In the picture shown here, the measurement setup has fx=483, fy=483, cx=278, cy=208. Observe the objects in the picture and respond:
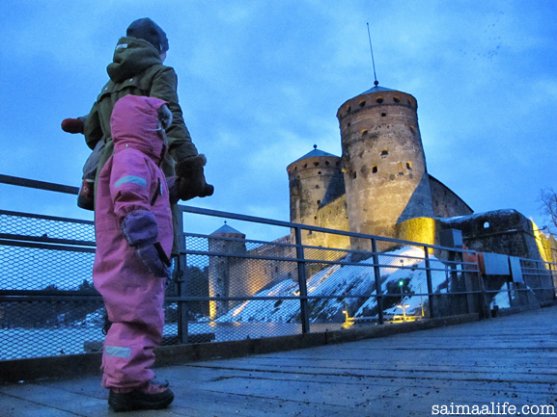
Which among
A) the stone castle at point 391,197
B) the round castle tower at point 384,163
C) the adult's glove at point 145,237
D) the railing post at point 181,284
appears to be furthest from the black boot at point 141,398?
the round castle tower at point 384,163

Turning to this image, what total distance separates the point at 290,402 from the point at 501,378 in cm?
71

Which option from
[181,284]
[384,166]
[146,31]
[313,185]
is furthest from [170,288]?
[313,185]

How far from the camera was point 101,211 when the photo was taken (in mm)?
1542

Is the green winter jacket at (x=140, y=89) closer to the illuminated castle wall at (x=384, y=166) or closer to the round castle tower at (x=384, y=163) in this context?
the illuminated castle wall at (x=384, y=166)

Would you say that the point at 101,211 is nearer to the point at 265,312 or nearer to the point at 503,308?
the point at 265,312

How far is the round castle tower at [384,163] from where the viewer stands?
23797 millimetres

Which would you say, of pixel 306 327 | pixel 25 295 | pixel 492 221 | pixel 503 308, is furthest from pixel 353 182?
pixel 25 295

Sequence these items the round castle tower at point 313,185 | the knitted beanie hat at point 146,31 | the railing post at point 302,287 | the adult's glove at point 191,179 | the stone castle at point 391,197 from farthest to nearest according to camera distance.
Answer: the round castle tower at point 313,185, the stone castle at point 391,197, the railing post at point 302,287, the knitted beanie hat at point 146,31, the adult's glove at point 191,179

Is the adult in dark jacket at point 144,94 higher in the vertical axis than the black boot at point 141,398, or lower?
higher

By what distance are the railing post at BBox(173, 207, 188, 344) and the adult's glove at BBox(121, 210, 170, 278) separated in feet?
4.50

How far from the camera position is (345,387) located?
5.14 ft

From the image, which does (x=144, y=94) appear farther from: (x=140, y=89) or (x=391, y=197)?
(x=391, y=197)

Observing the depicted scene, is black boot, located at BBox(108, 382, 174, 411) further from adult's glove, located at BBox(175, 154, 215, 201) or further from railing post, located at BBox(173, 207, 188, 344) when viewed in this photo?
railing post, located at BBox(173, 207, 188, 344)

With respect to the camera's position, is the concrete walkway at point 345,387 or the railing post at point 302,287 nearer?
the concrete walkway at point 345,387
